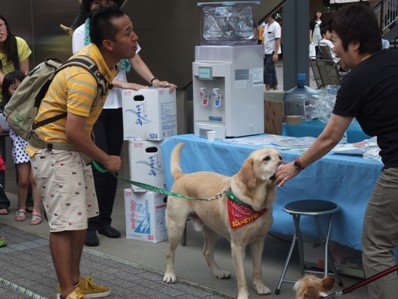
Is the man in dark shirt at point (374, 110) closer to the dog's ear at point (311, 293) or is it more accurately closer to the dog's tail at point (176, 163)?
the dog's ear at point (311, 293)

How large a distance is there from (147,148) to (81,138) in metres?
2.06

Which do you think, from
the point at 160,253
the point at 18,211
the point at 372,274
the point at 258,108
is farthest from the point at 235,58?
the point at 18,211

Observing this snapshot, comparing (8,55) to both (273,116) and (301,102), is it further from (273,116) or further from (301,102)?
(301,102)

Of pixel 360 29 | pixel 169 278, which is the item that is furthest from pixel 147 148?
pixel 360 29

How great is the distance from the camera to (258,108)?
609 centimetres

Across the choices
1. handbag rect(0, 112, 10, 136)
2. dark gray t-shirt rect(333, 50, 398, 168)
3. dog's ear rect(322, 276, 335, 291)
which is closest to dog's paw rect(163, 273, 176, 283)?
dark gray t-shirt rect(333, 50, 398, 168)

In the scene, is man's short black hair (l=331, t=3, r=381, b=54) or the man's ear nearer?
man's short black hair (l=331, t=3, r=381, b=54)

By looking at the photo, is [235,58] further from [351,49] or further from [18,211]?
[18,211]

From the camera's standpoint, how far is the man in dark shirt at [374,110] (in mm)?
3701

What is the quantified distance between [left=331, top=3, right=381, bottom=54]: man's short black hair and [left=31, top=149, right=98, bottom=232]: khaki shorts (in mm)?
1827

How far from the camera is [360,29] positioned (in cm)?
381

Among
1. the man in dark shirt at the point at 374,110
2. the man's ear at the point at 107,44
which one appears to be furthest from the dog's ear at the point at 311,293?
the man's ear at the point at 107,44

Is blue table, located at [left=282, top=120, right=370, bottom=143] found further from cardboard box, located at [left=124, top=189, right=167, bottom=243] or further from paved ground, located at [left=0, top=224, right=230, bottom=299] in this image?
paved ground, located at [left=0, top=224, right=230, bottom=299]

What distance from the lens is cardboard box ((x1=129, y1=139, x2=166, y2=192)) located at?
636 centimetres
